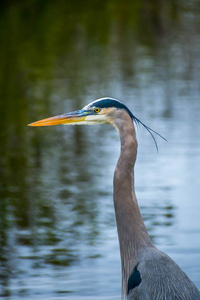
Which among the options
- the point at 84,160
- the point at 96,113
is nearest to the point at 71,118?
the point at 96,113

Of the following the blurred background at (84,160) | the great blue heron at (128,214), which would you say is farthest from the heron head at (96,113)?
the blurred background at (84,160)

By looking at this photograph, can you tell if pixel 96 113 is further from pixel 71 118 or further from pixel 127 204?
pixel 127 204

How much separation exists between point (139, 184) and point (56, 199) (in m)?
0.97

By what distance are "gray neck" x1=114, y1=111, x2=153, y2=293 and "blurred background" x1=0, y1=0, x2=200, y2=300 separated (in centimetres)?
119

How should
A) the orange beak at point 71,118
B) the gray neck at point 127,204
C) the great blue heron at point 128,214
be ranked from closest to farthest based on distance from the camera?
1. the great blue heron at point 128,214
2. the gray neck at point 127,204
3. the orange beak at point 71,118

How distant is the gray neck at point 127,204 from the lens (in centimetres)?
378

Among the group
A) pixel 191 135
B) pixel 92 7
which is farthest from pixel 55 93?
pixel 92 7

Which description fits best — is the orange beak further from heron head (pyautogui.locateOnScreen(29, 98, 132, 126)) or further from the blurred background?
the blurred background

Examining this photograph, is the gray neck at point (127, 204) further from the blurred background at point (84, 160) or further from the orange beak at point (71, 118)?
the blurred background at point (84, 160)

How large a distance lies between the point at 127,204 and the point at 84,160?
14.6 feet

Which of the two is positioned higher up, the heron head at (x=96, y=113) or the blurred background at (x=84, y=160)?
the heron head at (x=96, y=113)

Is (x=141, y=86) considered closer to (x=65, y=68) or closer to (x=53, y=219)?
(x=65, y=68)

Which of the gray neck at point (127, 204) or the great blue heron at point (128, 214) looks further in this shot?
the gray neck at point (127, 204)

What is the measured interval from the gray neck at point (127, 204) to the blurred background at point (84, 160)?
1194 mm
